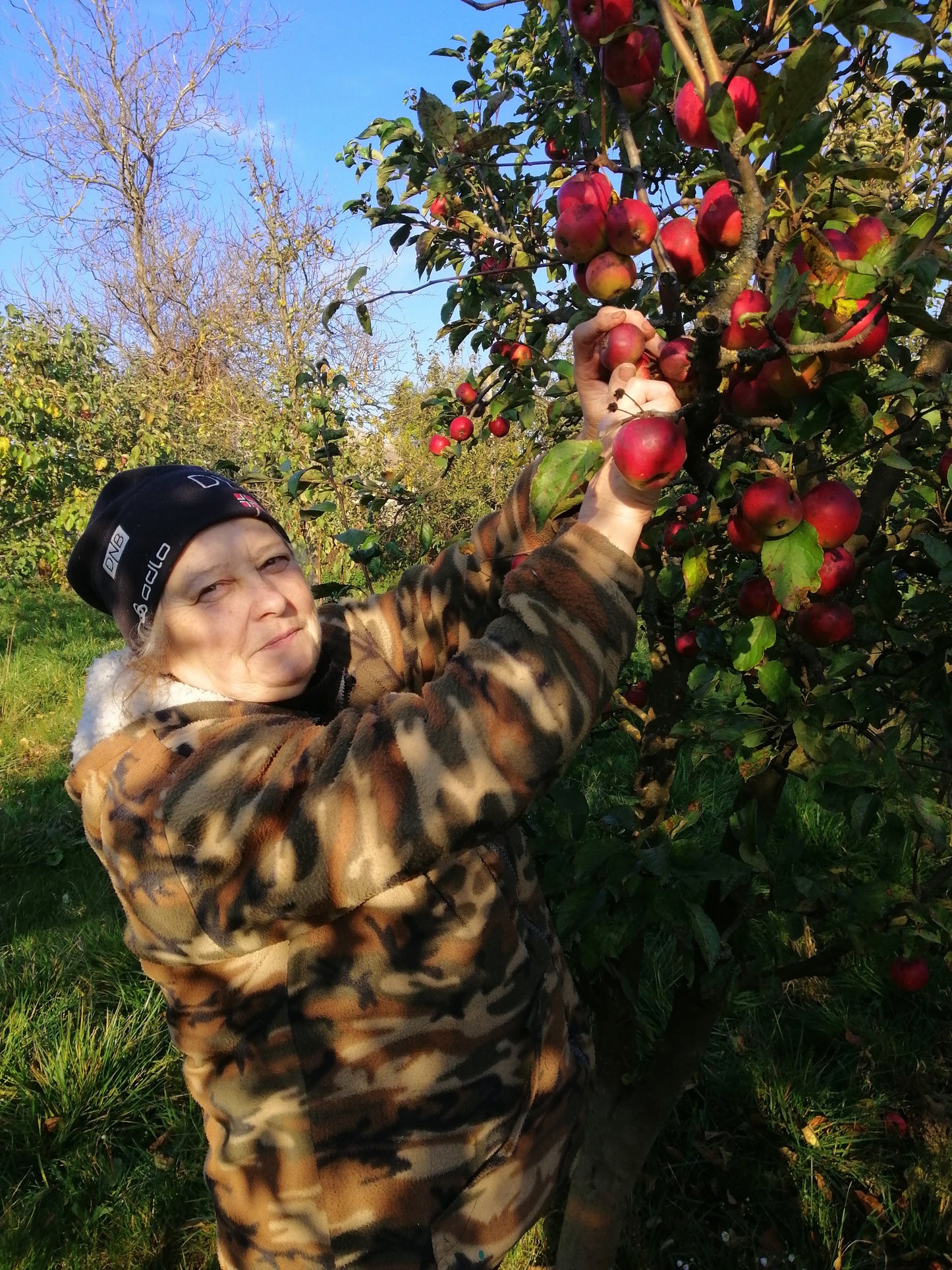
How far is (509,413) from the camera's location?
1981 mm

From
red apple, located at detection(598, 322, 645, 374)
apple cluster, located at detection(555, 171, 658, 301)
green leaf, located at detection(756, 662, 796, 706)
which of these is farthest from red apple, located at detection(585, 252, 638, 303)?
green leaf, located at detection(756, 662, 796, 706)

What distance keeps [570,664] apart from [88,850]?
3248mm

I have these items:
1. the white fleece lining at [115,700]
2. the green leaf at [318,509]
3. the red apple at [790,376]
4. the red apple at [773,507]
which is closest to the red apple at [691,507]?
the red apple at [773,507]

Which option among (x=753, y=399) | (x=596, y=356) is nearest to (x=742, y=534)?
(x=753, y=399)

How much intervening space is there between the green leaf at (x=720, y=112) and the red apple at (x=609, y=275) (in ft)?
0.86

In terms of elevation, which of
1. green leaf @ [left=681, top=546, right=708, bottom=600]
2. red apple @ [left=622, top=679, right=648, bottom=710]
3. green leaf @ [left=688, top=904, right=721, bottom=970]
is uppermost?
green leaf @ [left=681, top=546, right=708, bottom=600]

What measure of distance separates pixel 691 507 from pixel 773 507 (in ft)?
0.88

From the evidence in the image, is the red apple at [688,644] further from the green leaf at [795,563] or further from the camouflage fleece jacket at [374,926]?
the green leaf at [795,563]

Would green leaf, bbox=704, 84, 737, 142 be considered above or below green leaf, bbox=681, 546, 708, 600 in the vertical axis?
above

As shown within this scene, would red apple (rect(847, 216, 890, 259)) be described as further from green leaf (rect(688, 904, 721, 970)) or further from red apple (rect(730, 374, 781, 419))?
green leaf (rect(688, 904, 721, 970))

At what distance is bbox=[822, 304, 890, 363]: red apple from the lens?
2.56ft

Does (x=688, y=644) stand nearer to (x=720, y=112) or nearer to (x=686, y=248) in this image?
(x=686, y=248)

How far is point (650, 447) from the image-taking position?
855 millimetres

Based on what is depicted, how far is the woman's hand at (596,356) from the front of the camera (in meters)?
0.98
